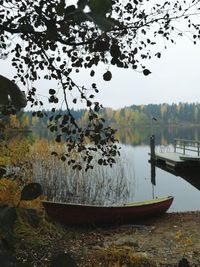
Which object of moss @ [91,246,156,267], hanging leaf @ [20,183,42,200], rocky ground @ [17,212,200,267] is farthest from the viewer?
rocky ground @ [17,212,200,267]

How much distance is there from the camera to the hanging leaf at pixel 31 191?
2.17 feet

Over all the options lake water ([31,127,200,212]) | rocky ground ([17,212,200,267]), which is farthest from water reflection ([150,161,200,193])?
rocky ground ([17,212,200,267])

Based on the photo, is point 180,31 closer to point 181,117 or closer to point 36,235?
point 36,235

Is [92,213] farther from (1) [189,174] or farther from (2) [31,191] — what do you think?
(1) [189,174]

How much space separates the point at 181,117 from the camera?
436 ft

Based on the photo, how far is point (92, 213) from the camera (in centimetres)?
940

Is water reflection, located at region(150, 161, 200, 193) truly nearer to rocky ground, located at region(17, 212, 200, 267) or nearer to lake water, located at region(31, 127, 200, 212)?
lake water, located at region(31, 127, 200, 212)

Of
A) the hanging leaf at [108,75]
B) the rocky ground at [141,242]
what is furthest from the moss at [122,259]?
the hanging leaf at [108,75]

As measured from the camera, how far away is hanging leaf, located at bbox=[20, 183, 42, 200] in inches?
26.1

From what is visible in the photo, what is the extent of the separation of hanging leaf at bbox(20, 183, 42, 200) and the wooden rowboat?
A: 860cm

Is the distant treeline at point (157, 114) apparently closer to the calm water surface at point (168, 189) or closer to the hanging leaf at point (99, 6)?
the calm water surface at point (168, 189)

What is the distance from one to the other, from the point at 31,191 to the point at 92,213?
8.94 meters

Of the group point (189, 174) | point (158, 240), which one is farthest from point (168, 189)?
point (158, 240)

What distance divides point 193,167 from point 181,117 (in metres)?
115
